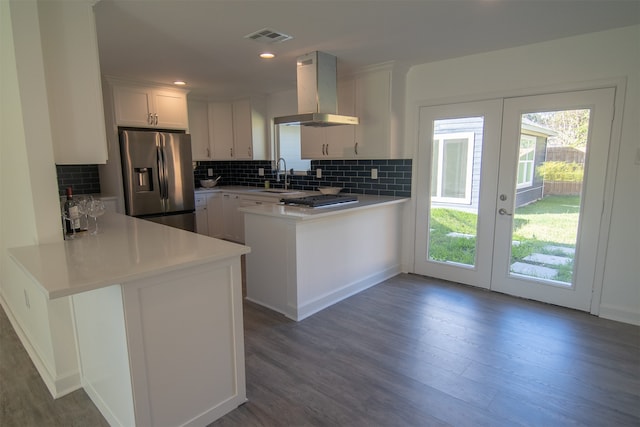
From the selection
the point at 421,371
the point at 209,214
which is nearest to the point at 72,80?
the point at 421,371

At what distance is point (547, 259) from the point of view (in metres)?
3.25

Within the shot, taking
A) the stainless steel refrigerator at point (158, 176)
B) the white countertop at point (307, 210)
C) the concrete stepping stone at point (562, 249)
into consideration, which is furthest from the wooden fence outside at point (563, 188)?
the stainless steel refrigerator at point (158, 176)

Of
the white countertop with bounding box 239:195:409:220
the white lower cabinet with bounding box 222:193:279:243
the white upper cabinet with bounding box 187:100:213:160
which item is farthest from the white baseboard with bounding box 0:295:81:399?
the white upper cabinet with bounding box 187:100:213:160

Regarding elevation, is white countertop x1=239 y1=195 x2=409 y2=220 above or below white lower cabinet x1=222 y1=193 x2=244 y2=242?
above

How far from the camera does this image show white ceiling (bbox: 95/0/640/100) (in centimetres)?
227

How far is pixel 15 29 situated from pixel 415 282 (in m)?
3.71

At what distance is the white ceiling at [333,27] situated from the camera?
7.46ft

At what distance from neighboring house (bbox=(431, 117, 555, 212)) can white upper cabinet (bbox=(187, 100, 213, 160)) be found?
3.66 metres

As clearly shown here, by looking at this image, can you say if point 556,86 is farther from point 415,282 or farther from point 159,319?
point 159,319

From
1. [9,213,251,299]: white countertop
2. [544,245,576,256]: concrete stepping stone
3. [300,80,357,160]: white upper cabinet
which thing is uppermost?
[300,80,357,160]: white upper cabinet

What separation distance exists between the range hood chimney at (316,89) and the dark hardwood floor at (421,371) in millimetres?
1799

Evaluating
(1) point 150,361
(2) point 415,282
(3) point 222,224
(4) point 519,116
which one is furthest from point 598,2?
(3) point 222,224

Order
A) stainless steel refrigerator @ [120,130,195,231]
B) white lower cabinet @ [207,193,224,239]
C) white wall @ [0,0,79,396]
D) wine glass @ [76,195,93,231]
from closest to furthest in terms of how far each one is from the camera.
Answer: white wall @ [0,0,79,396], wine glass @ [76,195,93,231], stainless steel refrigerator @ [120,130,195,231], white lower cabinet @ [207,193,224,239]

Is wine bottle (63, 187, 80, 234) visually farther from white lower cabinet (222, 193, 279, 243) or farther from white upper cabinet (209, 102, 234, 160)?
white upper cabinet (209, 102, 234, 160)
